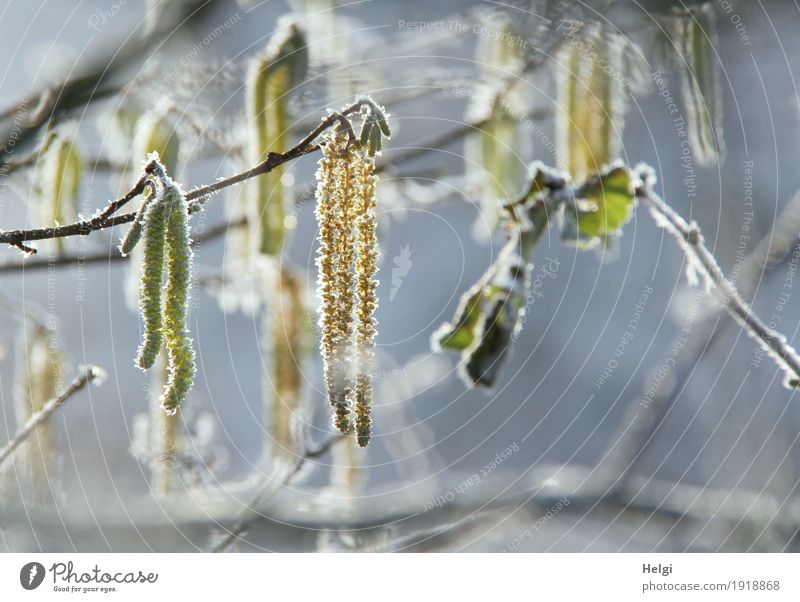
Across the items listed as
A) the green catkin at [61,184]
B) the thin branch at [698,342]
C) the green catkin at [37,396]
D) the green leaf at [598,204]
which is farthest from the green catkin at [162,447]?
the thin branch at [698,342]

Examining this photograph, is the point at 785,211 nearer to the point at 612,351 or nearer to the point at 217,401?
the point at 612,351

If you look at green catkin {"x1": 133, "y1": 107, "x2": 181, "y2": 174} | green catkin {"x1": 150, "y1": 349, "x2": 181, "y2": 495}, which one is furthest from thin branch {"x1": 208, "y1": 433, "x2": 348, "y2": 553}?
green catkin {"x1": 133, "y1": 107, "x2": 181, "y2": 174}

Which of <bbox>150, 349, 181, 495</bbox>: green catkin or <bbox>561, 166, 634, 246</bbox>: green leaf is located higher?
<bbox>561, 166, 634, 246</bbox>: green leaf

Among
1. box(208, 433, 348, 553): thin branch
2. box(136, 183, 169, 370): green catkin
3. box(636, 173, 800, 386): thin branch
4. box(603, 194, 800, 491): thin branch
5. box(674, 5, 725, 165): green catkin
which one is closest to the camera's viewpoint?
box(136, 183, 169, 370): green catkin

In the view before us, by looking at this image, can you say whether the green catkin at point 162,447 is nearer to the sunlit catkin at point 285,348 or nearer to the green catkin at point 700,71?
the sunlit catkin at point 285,348

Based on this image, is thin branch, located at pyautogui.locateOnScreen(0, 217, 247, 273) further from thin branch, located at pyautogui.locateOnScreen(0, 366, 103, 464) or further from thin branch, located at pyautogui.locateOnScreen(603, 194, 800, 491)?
thin branch, located at pyautogui.locateOnScreen(603, 194, 800, 491)
